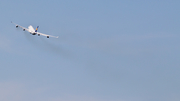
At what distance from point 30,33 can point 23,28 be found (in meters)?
10.2

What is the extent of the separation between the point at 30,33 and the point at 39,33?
22.4 feet

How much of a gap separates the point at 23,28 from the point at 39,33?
47.3 feet

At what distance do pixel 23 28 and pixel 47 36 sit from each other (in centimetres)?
2270

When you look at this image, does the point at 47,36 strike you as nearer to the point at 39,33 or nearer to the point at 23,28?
the point at 39,33

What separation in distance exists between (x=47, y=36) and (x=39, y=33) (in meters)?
8.49

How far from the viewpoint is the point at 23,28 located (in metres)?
200

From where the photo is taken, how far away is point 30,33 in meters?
193

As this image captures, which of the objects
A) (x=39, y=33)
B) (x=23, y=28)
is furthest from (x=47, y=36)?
(x=23, y=28)

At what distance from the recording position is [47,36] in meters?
192

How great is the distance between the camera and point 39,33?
19588 cm

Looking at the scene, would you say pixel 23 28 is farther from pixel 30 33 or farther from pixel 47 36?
pixel 47 36

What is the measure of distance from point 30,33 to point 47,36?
13579 mm

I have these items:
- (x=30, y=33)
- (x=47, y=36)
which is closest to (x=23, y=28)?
(x=30, y=33)
